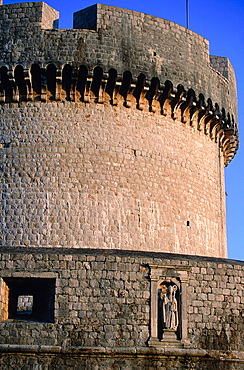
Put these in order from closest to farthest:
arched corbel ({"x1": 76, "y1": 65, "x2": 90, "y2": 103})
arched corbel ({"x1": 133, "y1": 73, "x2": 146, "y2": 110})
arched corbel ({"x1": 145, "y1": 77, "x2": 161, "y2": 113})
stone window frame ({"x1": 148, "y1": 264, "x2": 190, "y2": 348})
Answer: stone window frame ({"x1": 148, "y1": 264, "x2": 190, "y2": 348}) < arched corbel ({"x1": 76, "y1": 65, "x2": 90, "y2": 103}) < arched corbel ({"x1": 133, "y1": 73, "x2": 146, "y2": 110}) < arched corbel ({"x1": 145, "y1": 77, "x2": 161, "y2": 113})

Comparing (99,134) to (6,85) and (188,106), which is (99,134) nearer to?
(6,85)

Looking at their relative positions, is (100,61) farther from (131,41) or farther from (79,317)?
(79,317)

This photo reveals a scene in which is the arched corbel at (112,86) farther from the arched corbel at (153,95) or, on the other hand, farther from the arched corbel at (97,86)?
the arched corbel at (153,95)

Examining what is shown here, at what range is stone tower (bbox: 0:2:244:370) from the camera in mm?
11227

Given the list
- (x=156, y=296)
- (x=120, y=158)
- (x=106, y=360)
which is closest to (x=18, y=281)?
(x=106, y=360)

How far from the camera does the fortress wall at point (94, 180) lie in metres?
14.0

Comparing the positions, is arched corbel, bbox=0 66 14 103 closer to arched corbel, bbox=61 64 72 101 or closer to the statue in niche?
arched corbel, bbox=61 64 72 101

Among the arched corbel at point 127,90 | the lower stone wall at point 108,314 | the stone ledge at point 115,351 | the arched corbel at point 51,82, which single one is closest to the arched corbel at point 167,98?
the arched corbel at point 127,90

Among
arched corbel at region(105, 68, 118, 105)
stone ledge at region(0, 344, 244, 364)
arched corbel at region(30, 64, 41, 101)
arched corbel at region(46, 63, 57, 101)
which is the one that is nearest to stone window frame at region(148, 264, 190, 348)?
stone ledge at region(0, 344, 244, 364)

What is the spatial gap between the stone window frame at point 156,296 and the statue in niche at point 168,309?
0.31 ft

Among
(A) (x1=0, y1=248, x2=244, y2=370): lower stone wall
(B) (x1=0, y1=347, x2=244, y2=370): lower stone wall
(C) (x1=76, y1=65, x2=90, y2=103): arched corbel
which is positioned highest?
(C) (x1=76, y1=65, x2=90, y2=103): arched corbel

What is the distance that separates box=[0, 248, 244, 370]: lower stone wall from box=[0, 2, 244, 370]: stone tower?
4cm

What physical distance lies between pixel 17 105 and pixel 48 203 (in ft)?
7.99

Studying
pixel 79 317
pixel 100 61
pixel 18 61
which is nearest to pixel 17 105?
pixel 18 61
